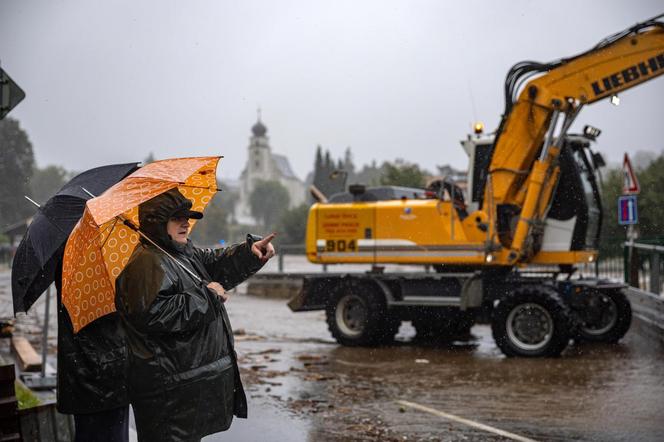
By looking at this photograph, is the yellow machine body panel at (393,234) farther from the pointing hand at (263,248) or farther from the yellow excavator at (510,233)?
the pointing hand at (263,248)

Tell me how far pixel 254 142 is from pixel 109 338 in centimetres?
11950

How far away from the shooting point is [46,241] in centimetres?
449

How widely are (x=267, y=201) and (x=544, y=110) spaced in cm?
9463

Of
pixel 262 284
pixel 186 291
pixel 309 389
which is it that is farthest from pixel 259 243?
pixel 262 284

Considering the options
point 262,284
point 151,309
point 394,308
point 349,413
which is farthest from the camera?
point 262,284

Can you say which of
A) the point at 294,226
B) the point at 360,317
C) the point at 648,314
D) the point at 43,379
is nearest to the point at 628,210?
the point at 648,314

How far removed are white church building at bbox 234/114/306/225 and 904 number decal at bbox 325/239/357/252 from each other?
9763cm

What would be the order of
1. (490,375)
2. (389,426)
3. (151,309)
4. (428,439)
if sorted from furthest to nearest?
(490,375) → (389,426) → (428,439) → (151,309)

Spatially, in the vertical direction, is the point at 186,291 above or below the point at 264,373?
above

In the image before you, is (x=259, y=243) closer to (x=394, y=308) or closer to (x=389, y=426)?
(x=389, y=426)

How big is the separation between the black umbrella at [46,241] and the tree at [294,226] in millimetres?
39640

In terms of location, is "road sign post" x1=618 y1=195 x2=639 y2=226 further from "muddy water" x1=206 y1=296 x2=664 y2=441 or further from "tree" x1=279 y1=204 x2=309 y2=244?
"tree" x1=279 y1=204 x2=309 y2=244

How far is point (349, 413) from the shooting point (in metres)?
7.62

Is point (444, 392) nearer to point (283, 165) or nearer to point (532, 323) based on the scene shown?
point (532, 323)
